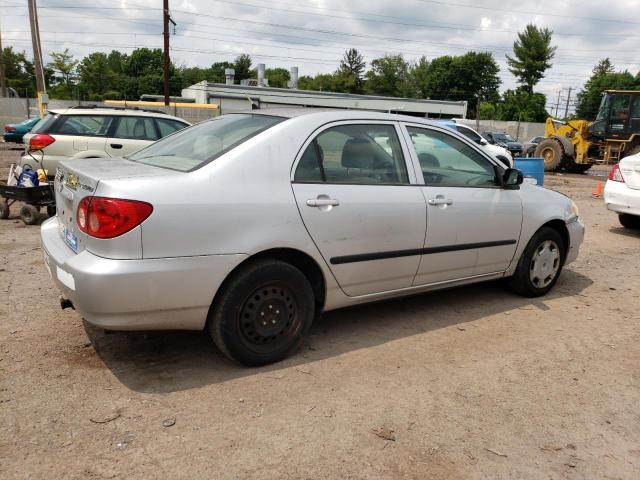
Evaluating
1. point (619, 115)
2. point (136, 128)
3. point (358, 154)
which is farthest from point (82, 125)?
point (619, 115)

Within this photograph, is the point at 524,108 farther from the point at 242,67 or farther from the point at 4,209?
the point at 4,209

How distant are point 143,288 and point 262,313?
75cm

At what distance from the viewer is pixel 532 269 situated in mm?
4867

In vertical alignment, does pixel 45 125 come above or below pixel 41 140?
above

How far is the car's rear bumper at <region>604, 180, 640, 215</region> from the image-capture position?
7.74 metres

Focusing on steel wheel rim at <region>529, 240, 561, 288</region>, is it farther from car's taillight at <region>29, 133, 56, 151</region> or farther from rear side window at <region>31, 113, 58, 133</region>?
rear side window at <region>31, 113, 58, 133</region>

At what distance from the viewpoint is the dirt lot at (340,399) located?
2508 mm

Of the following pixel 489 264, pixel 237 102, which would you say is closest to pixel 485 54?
pixel 237 102

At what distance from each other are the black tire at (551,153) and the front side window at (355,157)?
18.0 meters

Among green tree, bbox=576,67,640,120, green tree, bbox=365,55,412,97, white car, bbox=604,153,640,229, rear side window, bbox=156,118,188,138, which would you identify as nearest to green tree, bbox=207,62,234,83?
green tree, bbox=365,55,412,97

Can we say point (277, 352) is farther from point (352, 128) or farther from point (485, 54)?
point (485, 54)

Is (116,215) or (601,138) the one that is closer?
(116,215)

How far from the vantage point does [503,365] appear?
3.59 meters

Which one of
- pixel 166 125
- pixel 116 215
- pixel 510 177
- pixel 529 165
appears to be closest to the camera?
pixel 116 215
